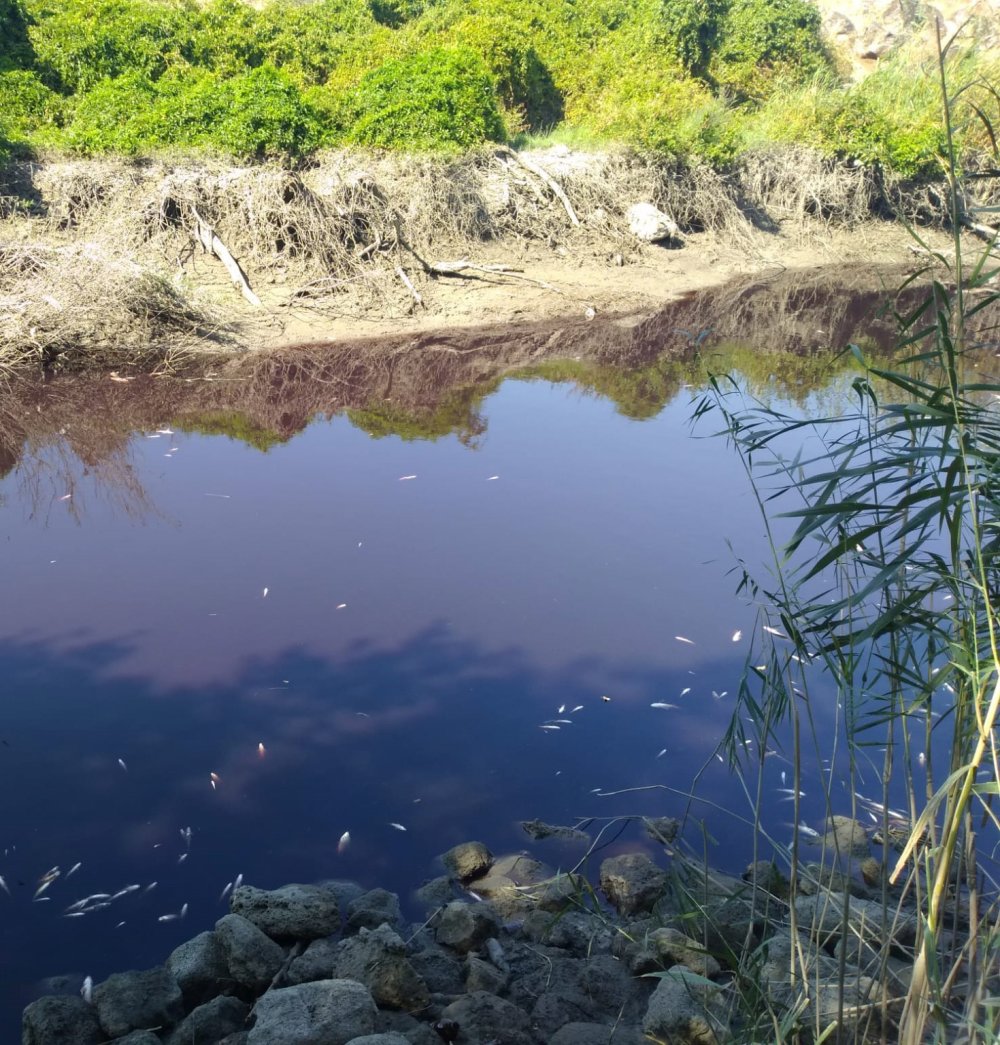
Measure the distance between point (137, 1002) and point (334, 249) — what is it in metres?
11.9

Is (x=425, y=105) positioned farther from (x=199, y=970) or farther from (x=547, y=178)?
(x=199, y=970)

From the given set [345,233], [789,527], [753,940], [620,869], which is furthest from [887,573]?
[345,233]

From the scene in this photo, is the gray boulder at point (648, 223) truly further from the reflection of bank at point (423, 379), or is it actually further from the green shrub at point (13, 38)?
the green shrub at point (13, 38)

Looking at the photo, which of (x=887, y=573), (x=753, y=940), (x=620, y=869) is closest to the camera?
(x=887, y=573)

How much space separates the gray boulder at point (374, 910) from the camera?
12.6ft

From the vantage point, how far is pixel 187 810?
4.56 metres

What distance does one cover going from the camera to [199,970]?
3527 mm

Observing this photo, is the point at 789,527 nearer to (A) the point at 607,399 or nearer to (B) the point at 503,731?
(B) the point at 503,731

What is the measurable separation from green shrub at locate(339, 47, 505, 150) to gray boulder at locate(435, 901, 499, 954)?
14.0m

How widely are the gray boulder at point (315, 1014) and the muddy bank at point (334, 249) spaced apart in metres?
9.06

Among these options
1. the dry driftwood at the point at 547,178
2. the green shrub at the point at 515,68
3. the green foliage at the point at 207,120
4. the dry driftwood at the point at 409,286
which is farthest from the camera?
the green shrub at the point at 515,68

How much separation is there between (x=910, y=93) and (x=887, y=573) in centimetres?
2062

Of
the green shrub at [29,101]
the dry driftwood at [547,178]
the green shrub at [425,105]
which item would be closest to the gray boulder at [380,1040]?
the green shrub at [425,105]

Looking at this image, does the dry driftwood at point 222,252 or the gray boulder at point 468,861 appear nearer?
the gray boulder at point 468,861
